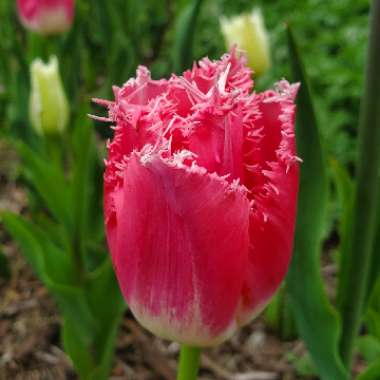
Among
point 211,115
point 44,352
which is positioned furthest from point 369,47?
point 44,352

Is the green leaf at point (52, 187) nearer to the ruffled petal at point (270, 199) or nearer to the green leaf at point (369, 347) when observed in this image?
the green leaf at point (369, 347)

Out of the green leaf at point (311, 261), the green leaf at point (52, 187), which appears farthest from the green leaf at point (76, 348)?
the green leaf at point (311, 261)

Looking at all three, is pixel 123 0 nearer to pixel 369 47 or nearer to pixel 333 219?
pixel 333 219

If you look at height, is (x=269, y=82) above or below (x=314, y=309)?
above

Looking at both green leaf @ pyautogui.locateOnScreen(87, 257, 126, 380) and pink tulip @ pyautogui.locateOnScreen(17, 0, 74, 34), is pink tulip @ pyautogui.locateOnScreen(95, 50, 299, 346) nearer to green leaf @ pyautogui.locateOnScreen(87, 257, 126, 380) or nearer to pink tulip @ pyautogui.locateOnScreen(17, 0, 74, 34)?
green leaf @ pyautogui.locateOnScreen(87, 257, 126, 380)

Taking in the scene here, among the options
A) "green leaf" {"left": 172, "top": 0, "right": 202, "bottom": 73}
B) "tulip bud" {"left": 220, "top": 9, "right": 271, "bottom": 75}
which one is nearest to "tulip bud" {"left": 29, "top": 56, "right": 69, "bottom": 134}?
"green leaf" {"left": 172, "top": 0, "right": 202, "bottom": 73}
